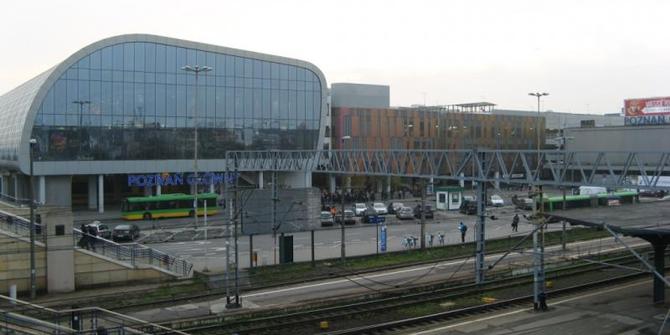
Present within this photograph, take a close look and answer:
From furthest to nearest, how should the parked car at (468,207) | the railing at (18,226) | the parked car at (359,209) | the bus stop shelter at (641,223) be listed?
the parked car at (468,207) → the parked car at (359,209) → the railing at (18,226) → the bus stop shelter at (641,223)

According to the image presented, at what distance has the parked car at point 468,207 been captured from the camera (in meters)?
56.3

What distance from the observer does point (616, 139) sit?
5334cm

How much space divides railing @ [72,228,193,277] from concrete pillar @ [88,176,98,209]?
1123 inches

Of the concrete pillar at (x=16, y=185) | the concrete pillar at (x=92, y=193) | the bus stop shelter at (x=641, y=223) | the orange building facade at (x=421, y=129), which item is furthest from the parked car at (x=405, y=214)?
the concrete pillar at (x=16, y=185)

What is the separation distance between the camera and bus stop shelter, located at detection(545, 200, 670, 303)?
19.6 m

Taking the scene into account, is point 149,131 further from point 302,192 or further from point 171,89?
point 302,192

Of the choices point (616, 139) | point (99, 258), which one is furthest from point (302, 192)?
point (616, 139)

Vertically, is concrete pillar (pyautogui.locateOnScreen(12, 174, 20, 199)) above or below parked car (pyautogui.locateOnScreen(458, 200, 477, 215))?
above

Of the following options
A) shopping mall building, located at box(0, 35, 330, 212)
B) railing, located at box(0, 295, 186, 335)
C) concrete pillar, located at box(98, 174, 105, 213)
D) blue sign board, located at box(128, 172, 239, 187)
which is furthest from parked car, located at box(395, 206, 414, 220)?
railing, located at box(0, 295, 186, 335)

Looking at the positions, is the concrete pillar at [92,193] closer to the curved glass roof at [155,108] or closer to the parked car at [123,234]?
the curved glass roof at [155,108]

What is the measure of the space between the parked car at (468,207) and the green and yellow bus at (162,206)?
888 inches

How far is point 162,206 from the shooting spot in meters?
50.6

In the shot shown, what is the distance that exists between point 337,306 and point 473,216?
120ft

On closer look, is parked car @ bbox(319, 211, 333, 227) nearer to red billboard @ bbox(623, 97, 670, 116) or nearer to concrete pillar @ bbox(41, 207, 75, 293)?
concrete pillar @ bbox(41, 207, 75, 293)
